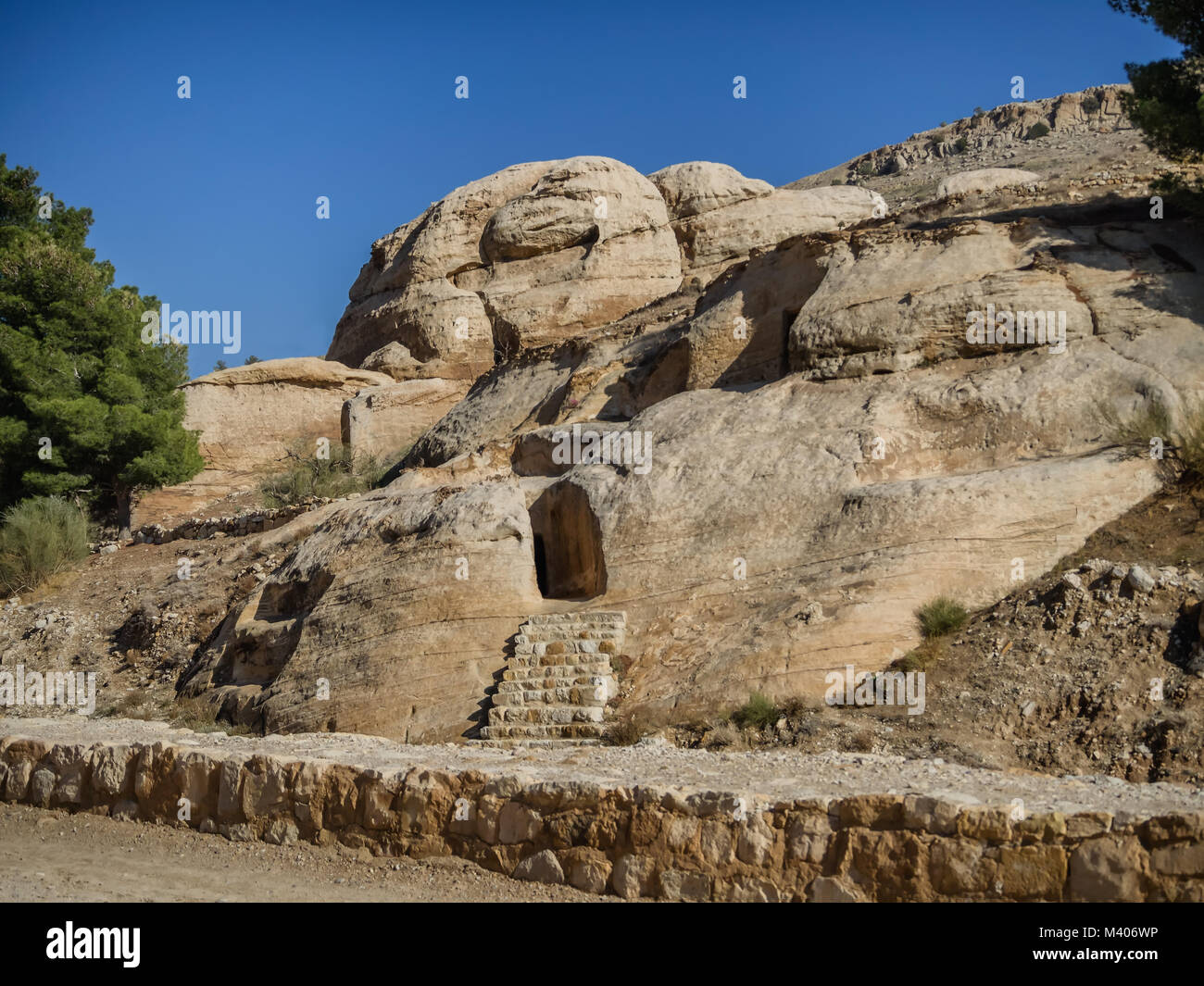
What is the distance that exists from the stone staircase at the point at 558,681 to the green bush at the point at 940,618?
2775 millimetres

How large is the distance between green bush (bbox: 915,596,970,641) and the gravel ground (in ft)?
6.44

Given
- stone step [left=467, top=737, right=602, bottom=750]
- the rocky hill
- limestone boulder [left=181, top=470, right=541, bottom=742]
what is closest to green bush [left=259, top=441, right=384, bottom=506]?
the rocky hill

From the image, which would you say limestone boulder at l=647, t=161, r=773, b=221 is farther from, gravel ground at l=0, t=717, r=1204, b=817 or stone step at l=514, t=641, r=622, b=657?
gravel ground at l=0, t=717, r=1204, b=817

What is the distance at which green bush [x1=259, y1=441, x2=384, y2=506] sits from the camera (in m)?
21.4

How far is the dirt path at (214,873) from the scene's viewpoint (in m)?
6.27

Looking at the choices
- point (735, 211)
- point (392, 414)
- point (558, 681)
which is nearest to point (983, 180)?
point (735, 211)

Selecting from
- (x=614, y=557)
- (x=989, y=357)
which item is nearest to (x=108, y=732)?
(x=614, y=557)

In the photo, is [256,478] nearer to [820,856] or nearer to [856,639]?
[856,639]

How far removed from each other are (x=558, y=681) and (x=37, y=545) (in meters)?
11.4

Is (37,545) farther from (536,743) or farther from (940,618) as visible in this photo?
(940,618)

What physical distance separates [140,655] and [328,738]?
6.70 metres

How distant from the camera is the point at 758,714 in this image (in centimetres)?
906

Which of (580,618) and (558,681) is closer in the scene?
(558,681)

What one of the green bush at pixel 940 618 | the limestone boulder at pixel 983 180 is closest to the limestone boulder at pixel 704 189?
the limestone boulder at pixel 983 180
